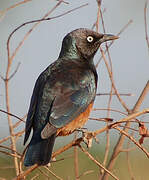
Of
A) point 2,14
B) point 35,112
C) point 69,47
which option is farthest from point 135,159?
point 2,14

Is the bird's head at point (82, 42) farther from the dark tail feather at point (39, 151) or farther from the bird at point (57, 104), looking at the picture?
the dark tail feather at point (39, 151)

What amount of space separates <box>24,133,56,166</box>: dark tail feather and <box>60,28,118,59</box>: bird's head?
1399mm

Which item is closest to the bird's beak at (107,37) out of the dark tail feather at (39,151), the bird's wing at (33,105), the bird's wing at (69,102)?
the bird's wing at (69,102)

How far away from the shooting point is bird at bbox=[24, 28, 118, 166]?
462 centimetres

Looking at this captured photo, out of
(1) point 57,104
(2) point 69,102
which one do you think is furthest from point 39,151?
(2) point 69,102

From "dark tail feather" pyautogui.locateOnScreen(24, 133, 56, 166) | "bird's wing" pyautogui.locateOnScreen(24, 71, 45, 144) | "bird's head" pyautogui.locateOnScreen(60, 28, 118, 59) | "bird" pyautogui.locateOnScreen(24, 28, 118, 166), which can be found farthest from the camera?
"bird's head" pyautogui.locateOnScreen(60, 28, 118, 59)

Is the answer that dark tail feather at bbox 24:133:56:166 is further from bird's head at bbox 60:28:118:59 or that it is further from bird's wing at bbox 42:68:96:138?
bird's head at bbox 60:28:118:59

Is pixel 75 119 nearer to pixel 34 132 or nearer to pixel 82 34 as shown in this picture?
pixel 34 132

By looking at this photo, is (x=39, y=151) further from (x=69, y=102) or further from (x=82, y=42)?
(x=82, y=42)

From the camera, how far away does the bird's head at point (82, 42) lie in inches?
229

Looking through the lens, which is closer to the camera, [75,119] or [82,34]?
[75,119]

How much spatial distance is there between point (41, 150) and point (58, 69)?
1.07m

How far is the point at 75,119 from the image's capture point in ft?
16.2

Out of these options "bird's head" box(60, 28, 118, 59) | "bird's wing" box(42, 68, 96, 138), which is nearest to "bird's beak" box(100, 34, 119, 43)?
"bird's head" box(60, 28, 118, 59)
